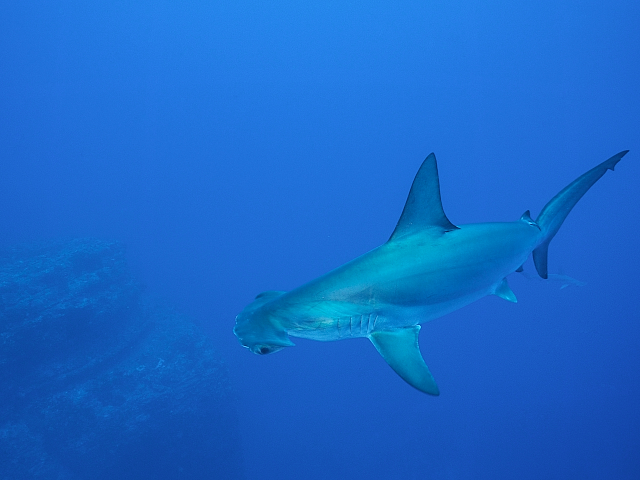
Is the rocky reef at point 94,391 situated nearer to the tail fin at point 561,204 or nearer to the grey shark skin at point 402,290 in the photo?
the grey shark skin at point 402,290

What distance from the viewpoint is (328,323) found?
7.29ft

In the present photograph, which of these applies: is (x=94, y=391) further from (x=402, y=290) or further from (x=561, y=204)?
(x=561, y=204)

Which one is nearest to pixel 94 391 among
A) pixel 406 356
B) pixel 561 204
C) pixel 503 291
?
pixel 406 356

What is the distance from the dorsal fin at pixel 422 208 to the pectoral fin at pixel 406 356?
66cm

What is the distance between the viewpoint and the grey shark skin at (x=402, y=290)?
2.22 meters

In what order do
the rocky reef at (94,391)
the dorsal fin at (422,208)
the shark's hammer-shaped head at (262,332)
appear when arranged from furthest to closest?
the rocky reef at (94,391) → the dorsal fin at (422,208) → the shark's hammer-shaped head at (262,332)

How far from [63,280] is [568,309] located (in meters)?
33.0

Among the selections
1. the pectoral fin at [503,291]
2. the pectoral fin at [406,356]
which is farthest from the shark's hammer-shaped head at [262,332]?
the pectoral fin at [503,291]

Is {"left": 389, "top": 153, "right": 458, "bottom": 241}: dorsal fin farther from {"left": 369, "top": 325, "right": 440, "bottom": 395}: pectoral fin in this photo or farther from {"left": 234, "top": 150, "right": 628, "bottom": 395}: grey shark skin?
{"left": 369, "top": 325, "right": 440, "bottom": 395}: pectoral fin

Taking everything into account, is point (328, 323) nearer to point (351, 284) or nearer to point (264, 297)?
point (351, 284)

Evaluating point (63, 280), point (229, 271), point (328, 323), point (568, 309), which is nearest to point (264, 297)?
point (328, 323)

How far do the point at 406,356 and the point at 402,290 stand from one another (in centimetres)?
41

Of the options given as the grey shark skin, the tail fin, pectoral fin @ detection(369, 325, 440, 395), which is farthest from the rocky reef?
the tail fin

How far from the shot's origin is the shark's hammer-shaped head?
7.16 ft
